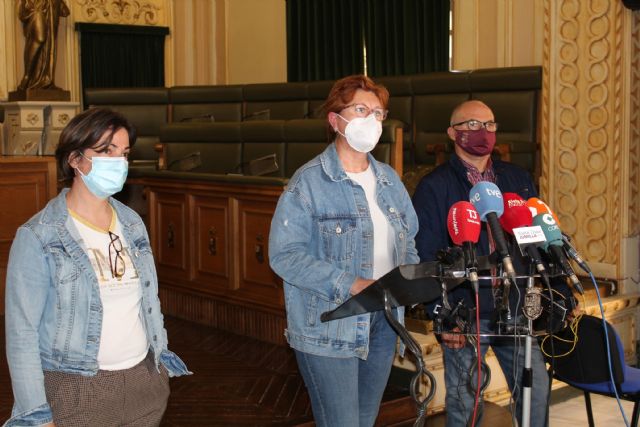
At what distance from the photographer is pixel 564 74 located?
6.34 metres

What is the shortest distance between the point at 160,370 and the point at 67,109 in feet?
25.7

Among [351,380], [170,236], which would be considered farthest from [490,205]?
[170,236]

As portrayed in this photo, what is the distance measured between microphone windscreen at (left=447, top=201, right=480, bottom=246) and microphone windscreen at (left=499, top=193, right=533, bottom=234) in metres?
0.21

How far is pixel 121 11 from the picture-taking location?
1158cm

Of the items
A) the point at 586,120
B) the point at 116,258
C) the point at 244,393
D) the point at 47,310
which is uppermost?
the point at 586,120

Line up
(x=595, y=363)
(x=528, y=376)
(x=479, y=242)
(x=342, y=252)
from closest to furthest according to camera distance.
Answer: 1. (x=528, y=376)
2. (x=342, y=252)
3. (x=479, y=242)
4. (x=595, y=363)

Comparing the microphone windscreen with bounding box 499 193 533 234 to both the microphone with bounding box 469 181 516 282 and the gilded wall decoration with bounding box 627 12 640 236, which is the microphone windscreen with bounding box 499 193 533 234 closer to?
the microphone with bounding box 469 181 516 282

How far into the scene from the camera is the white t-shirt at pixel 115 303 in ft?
7.39

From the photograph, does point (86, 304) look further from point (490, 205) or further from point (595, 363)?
point (595, 363)

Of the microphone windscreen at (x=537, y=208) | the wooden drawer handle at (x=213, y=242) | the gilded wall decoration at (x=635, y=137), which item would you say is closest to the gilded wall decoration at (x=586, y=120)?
the gilded wall decoration at (x=635, y=137)

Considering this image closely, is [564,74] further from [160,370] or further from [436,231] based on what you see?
[160,370]

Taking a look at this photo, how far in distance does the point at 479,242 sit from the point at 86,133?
58.2 inches

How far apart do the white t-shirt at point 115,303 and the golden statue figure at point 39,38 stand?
8542 mm

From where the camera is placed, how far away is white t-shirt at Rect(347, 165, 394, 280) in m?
2.64
